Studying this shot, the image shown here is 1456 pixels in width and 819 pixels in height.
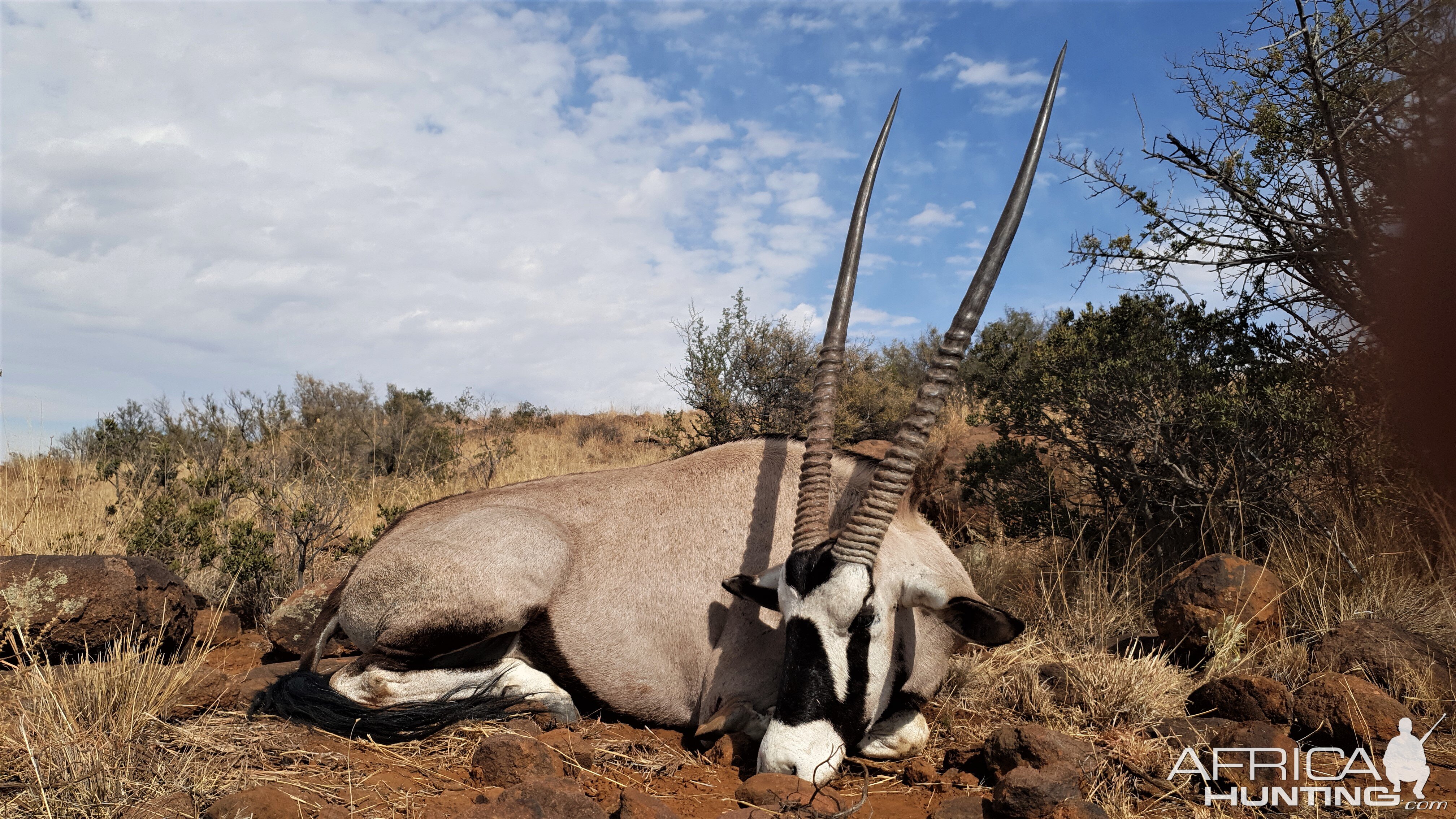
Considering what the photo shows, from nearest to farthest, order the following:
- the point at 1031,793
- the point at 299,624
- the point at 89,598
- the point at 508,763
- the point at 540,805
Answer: the point at 540,805 → the point at 1031,793 → the point at 508,763 → the point at 89,598 → the point at 299,624

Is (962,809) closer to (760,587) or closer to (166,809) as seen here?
(760,587)

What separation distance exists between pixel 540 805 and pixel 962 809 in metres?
1.52

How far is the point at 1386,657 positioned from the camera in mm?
4008

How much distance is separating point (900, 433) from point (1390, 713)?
7.81 ft

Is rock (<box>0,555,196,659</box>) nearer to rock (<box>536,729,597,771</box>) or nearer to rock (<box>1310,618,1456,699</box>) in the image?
rock (<box>536,729,597,771</box>)

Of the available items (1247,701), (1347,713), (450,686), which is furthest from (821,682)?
(1347,713)

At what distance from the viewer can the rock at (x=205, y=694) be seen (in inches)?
144

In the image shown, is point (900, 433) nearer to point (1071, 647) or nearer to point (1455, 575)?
point (1071, 647)

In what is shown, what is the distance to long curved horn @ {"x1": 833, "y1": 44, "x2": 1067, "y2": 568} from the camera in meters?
3.39

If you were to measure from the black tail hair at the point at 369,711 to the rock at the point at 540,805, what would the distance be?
3.95 ft

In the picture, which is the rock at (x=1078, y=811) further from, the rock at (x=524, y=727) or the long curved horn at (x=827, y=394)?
the rock at (x=524, y=727)

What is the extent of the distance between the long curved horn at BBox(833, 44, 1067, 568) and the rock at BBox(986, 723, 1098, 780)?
2.89ft

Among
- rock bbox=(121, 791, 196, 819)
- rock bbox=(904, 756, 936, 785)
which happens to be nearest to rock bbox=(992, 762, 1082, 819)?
rock bbox=(904, 756, 936, 785)

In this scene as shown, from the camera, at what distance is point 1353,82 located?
5.63m
